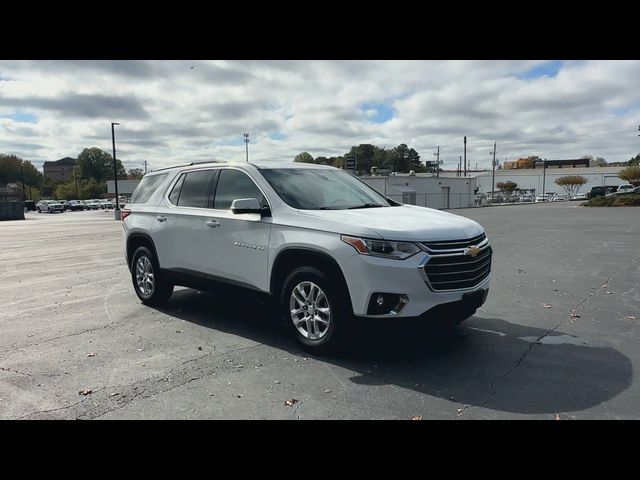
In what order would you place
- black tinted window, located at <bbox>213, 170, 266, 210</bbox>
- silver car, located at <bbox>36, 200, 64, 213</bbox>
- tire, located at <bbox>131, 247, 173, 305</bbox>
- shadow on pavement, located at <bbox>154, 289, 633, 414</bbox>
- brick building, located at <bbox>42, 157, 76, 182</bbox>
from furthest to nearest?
brick building, located at <bbox>42, 157, 76, 182</bbox> < silver car, located at <bbox>36, 200, 64, 213</bbox> < tire, located at <bbox>131, 247, 173, 305</bbox> < black tinted window, located at <bbox>213, 170, 266, 210</bbox> < shadow on pavement, located at <bbox>154, 289, 633, 414</bbox>

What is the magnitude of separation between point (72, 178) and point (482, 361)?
138606 millimetres

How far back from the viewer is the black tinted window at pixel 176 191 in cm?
640

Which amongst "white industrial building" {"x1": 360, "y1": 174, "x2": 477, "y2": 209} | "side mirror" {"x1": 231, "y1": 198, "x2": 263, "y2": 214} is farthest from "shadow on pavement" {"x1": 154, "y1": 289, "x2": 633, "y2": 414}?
"white industrial building" {"x1": 360, "y1": 174, "x2": 477, "y2": 209}

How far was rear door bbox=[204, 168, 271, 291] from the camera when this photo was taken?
5.08 m

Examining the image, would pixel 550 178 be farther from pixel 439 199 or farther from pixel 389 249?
pixel 389 249

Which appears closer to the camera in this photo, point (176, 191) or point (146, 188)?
point (176, 191)

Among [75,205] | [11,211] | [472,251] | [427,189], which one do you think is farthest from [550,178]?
[472,251]

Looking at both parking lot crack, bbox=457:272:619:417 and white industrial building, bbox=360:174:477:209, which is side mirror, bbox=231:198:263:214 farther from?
white industrial building, bbox=360:174:477:209

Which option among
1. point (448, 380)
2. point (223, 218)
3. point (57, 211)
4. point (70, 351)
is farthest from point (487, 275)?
point (57, 211)

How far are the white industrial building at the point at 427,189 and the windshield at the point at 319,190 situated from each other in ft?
136

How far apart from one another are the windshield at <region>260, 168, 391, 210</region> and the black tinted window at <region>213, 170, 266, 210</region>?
8.7 inches

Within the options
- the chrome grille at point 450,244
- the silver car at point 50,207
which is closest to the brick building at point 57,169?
the silver car at point 50,207

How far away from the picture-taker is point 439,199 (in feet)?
181

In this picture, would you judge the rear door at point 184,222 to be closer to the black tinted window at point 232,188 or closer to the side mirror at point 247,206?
the black tinted window at point 232,188
